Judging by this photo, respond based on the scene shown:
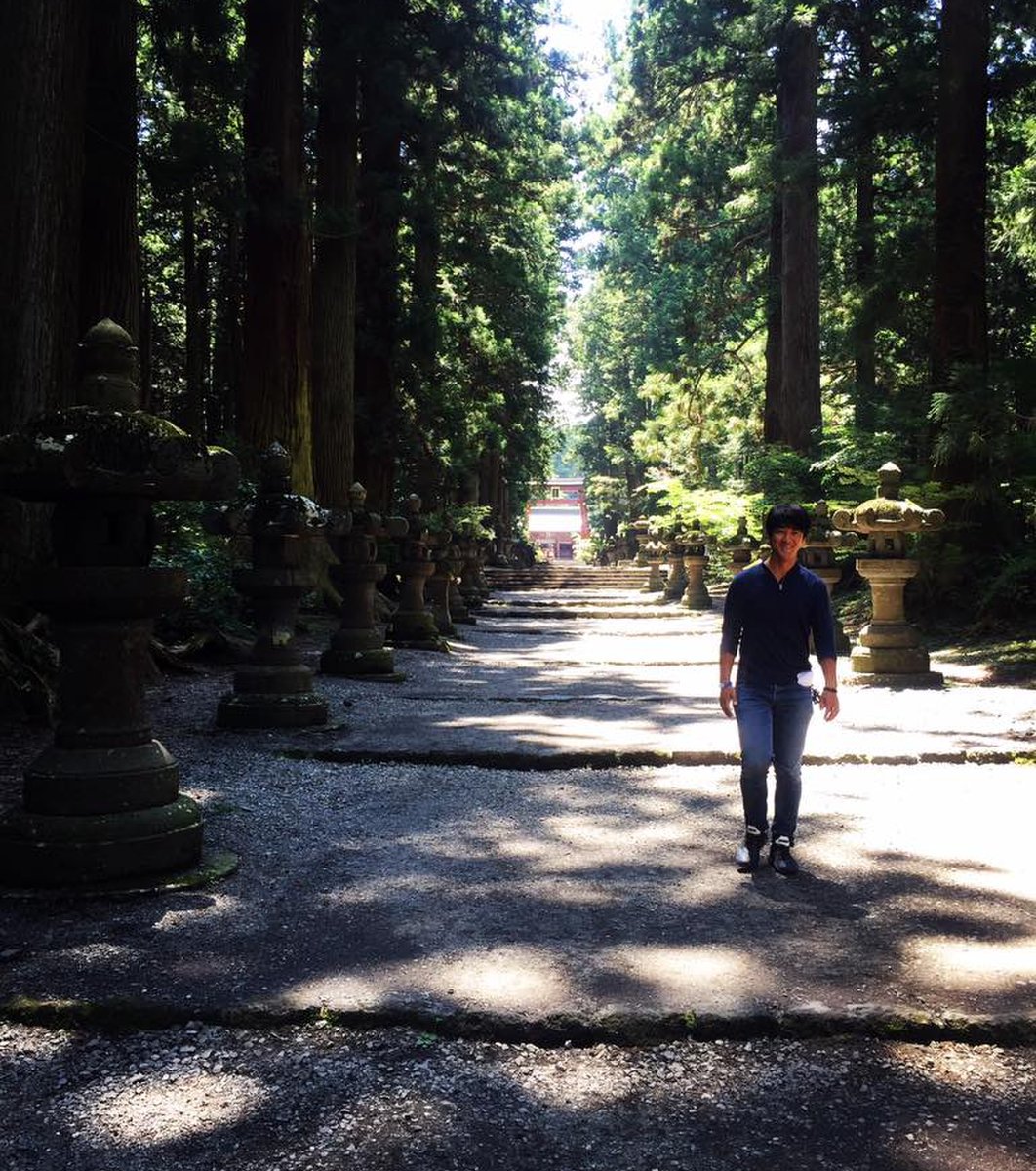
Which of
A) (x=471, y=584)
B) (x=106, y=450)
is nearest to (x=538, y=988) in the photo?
(x=106, y=450)

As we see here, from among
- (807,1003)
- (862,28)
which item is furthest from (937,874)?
(862,28)

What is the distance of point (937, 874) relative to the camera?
3809 millimetres

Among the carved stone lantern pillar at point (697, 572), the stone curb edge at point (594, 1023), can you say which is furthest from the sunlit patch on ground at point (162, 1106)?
the carved stone lantern pillar at point (697, 572)

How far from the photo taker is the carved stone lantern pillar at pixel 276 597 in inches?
266

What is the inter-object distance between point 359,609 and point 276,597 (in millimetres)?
2943

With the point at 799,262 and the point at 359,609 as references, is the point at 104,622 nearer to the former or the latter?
the point at 359,609

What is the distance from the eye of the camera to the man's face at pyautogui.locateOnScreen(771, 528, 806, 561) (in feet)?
13.2

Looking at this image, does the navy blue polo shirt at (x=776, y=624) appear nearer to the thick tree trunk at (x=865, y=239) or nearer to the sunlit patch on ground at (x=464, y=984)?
the sunlit patch on ground at (x=464, y=984)

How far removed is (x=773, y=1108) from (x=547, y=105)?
24.8m

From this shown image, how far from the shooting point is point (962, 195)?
12.7 m

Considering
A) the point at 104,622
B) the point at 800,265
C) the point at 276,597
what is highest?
the point at 800,265

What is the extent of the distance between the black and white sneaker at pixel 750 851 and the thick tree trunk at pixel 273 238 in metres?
9.36

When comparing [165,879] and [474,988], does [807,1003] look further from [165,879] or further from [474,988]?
[165,879]

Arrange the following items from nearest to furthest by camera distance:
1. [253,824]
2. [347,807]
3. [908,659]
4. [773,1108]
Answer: [773,1108] < [253,824] < [347,807] < [908,659]
